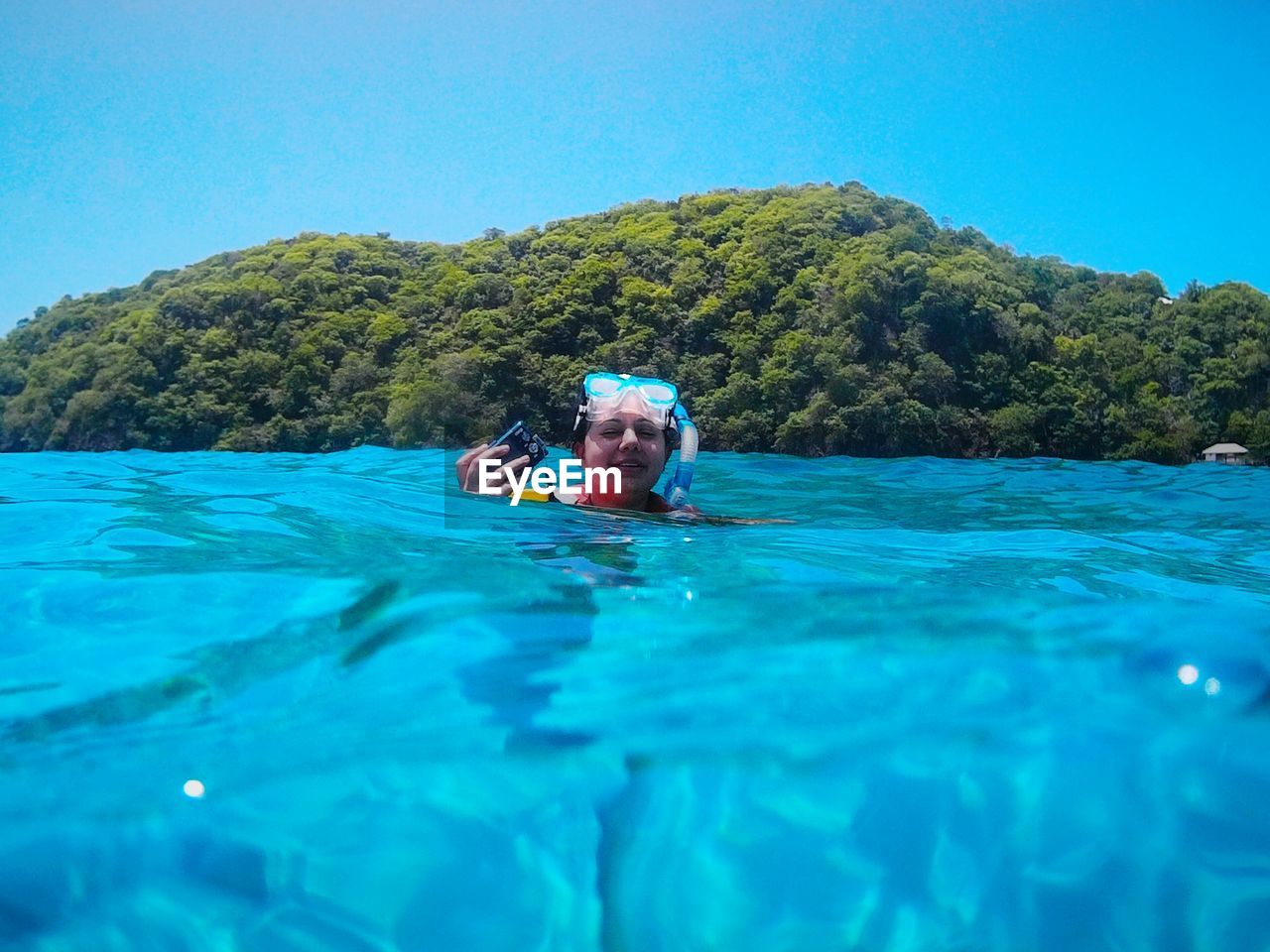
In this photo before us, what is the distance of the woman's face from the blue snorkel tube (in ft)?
0.71

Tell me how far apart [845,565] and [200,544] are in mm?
2487

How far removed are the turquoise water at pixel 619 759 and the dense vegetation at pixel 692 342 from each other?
18.6 m

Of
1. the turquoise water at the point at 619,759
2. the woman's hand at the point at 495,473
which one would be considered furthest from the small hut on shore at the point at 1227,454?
the woman's hand at the point at 495,473

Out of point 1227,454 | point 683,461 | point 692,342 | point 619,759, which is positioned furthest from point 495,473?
point 1227,454

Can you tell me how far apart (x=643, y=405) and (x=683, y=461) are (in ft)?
1.66

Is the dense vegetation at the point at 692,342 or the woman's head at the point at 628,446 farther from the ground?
the dense vegetation at the point at 692,342

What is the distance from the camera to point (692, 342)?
24172 mm

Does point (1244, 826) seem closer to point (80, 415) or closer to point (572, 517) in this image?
point (572, 517)

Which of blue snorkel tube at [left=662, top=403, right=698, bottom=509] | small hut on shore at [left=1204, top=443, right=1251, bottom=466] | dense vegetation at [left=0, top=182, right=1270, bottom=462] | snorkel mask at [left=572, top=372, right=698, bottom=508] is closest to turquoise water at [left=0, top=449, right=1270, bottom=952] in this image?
snorkel mask at [left=572, top=372, right=698, bottom=508]

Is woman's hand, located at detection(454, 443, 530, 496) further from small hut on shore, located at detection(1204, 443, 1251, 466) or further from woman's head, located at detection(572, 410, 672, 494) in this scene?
small hut on shore, located at detection(1204, 443, 1251, 466)

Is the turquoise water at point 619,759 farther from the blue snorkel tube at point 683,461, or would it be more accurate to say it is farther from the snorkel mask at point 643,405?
the blue snorkel tube at point 683,461

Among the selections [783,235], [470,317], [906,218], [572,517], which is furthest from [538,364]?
[572,517]

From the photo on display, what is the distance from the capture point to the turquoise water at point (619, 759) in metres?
1.60

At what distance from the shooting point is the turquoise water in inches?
63.0
